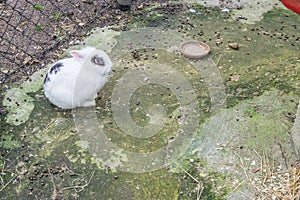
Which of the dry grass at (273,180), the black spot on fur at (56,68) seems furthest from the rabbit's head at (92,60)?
the dry grass at (273,180)

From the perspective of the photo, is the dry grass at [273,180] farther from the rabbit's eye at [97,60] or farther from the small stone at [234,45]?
the small stone at [234,45]

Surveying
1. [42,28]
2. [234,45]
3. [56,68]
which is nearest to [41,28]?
[42,28]

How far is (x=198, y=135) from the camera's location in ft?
9.30

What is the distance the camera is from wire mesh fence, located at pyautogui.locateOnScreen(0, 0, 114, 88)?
3508 mm

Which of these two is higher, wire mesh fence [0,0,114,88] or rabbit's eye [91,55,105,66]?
rabbit's eye [91,55,105,66]

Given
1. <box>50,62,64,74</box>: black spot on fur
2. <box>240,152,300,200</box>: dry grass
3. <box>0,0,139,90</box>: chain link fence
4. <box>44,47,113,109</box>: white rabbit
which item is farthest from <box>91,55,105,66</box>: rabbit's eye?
<box>240,152,300,200</box>: dry grass

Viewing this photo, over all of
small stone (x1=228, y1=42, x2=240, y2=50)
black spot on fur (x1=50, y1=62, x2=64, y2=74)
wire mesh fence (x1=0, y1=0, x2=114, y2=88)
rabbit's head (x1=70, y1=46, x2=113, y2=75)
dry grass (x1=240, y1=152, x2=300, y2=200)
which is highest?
rabbit's head (x1=70, y1=46, x2=113, y2=75)

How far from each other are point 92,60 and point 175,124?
2.31 feet

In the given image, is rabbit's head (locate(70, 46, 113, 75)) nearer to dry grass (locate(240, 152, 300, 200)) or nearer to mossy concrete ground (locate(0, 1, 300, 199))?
mossy concrete ground (locate(0, 1, 300, 199))

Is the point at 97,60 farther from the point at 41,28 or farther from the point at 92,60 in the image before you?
the point at 41,28

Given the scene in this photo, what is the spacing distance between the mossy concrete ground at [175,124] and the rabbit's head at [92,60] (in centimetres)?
27

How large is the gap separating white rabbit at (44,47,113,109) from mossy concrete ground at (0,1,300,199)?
0.41ft

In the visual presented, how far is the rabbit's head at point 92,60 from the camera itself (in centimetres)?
293

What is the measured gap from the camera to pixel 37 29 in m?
3.94
